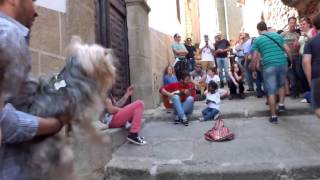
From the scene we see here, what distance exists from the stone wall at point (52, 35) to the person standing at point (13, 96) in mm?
2256

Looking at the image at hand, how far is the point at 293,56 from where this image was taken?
30.3 ft

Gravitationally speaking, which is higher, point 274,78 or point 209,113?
point 274,78

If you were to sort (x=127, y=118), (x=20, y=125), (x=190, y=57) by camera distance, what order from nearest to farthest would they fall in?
(x=20, y=125) → (x=127, y=118) → (x=190, y=57)

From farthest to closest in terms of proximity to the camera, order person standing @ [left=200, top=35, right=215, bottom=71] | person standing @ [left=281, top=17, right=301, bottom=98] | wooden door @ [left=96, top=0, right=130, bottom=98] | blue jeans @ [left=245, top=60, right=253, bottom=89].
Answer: person standing @ [left=200, top=35, right=215, bottom=71]
blue jeans @ [left=245, top=60, right=253, bottom=89]
person standing @ [left=281, top=17, right=301, bottom=98]
wooden door @ [left=96, top=0, right=130, bottom=98]

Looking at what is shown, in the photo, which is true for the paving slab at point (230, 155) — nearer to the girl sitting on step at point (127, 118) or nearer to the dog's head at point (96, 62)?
the girl sitting on step at point (127, 118)

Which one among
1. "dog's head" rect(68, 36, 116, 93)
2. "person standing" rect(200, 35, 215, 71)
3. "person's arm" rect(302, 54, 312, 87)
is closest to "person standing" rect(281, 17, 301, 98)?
"person's arm" rect(302, 54, 312, 87)

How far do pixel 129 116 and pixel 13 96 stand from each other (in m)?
4.90

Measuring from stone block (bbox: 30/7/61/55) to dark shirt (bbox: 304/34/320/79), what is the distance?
2877 mm

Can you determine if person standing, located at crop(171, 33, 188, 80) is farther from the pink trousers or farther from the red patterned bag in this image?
the pink trousers

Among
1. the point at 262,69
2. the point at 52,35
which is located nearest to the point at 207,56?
the point at 262,69

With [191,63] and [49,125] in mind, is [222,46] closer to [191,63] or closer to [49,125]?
[191,63]

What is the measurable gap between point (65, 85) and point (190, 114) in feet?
22.8

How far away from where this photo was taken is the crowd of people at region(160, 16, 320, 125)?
290 inches

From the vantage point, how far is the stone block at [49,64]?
161 inches
